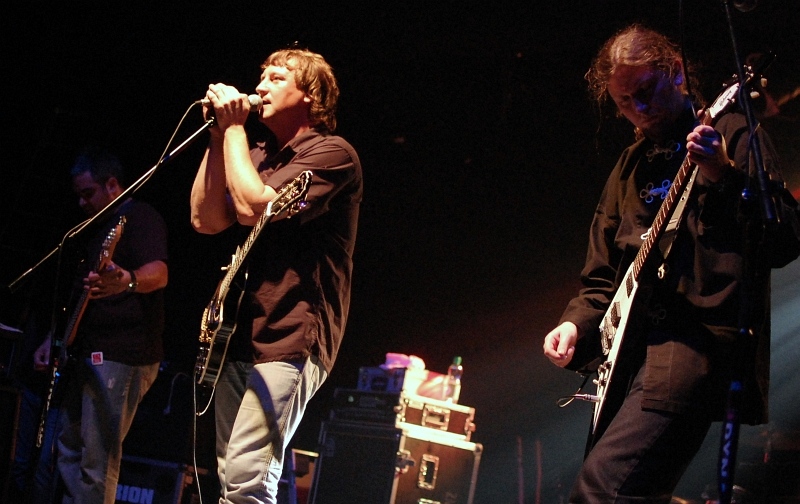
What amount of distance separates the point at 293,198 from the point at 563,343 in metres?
1.04

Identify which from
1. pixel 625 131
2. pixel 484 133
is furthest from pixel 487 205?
pixel 625 131

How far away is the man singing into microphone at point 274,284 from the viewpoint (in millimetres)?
2781

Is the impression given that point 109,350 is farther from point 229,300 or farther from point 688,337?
point 688,337

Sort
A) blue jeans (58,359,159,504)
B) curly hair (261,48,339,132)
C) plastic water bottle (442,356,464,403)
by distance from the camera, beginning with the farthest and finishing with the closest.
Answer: plastic water bottle (442,356,464,403) < blue jeans (58,359,159,504) < curly hair (261,48,339,132)

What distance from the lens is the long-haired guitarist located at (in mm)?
4164

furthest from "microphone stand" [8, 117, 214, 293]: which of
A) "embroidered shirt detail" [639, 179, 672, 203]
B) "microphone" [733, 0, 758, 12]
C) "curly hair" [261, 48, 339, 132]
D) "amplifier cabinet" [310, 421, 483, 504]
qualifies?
"amplifier cabinet" [310, 421, 483, 504]

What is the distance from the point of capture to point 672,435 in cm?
215

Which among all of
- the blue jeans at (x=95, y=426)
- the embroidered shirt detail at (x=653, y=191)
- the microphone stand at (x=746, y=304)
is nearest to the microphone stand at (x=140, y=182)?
the blue jeans at (x=95, y=426)

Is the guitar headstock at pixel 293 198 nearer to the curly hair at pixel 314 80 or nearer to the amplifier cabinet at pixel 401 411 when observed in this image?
the curly hair at pixel 314 80

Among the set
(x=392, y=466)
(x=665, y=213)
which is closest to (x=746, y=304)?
(x=665, y=213)

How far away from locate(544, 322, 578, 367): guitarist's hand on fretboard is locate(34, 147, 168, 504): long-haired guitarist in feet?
8.25

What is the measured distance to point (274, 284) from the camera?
2951 mm

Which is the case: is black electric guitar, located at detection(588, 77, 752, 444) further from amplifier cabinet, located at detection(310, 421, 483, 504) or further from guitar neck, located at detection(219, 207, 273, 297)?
amplifier cabinet, located at detection(310, 421, 483, 504)

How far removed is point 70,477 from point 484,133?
473cm
